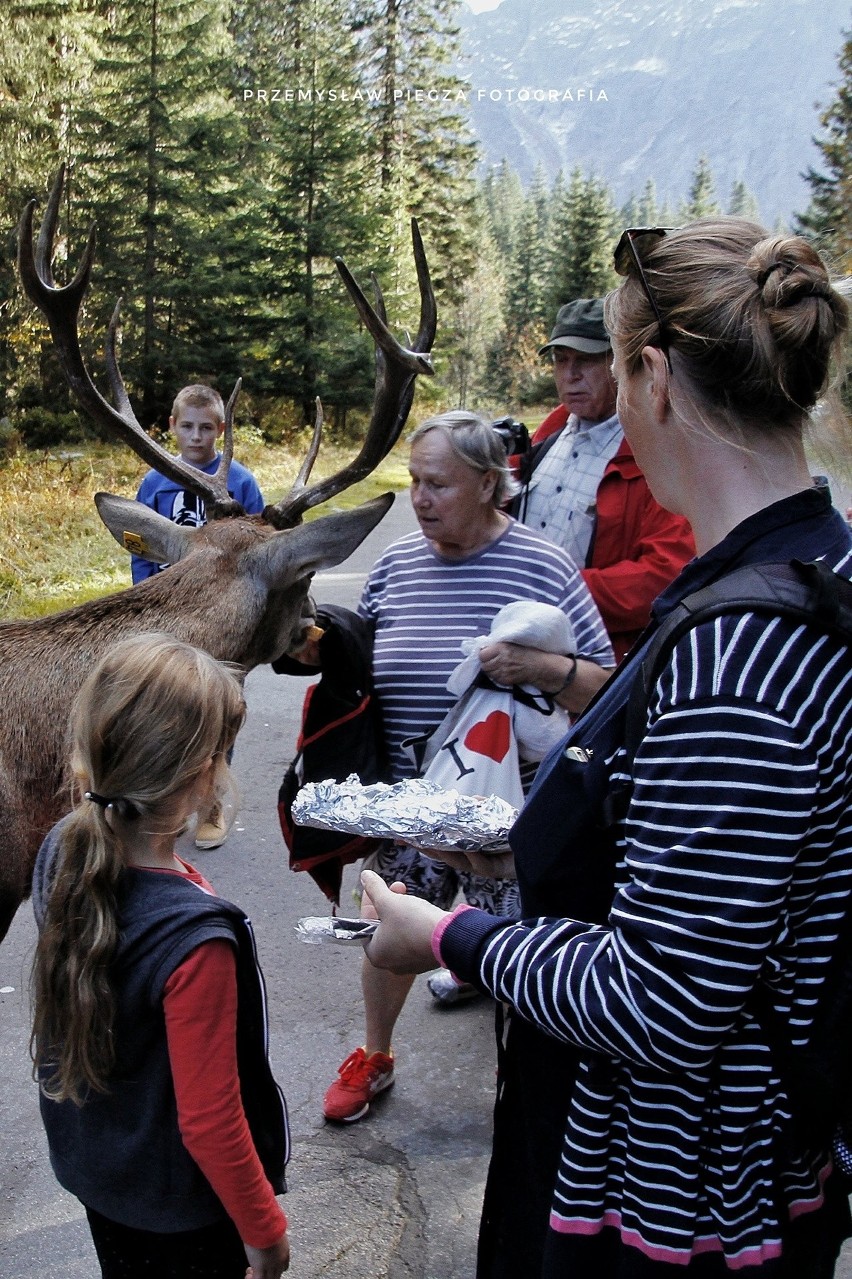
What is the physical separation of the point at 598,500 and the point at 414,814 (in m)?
2.12

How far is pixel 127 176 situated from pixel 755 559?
2657 centimetres

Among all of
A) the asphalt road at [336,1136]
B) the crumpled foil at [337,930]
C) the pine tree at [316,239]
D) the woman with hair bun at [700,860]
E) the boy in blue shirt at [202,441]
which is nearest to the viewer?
the woman with hair bun at [700,860]

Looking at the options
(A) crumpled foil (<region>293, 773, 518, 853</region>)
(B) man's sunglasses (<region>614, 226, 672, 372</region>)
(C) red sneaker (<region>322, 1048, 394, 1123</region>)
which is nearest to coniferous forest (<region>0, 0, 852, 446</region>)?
(C) red sneaker (<region>322, 1048, 394, 1123</region>)

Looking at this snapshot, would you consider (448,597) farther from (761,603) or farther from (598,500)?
(761,603)

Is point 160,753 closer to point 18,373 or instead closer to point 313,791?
point 313,791

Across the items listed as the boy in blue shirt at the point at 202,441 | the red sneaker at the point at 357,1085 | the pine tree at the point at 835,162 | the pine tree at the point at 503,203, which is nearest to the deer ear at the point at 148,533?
the red sneaker at the point at 357,1085

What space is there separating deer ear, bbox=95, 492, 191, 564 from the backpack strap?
9.65 ft

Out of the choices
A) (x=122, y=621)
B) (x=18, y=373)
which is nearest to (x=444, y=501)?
(x=122, y=621)

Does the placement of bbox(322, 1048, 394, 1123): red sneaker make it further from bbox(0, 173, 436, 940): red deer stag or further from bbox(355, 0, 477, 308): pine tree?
bbox(355, 0, 477, 308): pine tree

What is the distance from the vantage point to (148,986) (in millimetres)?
1915

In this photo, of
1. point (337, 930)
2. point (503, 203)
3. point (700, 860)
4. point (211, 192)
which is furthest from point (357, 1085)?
point (503, 203)

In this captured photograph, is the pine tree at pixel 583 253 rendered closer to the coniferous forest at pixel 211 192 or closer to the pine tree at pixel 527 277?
the coniferous forest at pixel 211 192

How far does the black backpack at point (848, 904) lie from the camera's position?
128cm

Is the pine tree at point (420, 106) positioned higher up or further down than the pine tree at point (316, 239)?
higher up
